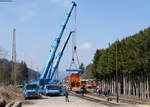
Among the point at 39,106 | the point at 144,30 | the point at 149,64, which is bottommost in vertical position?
the point at 39,106

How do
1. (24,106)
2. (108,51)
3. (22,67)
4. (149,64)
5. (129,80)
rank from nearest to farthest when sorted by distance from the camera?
(24,106) < (149,64) < (129,80) < (108,51) < (22,67)


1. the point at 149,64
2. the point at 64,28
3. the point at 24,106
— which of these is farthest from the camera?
the point at 64,28

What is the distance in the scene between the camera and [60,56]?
77062 millimetres

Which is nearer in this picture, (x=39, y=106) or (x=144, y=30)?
(x=39, y=106)

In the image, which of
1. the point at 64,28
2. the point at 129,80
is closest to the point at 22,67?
the point at 64,28

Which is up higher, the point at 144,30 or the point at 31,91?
the point at 144,30

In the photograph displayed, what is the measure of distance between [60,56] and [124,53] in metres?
18.9

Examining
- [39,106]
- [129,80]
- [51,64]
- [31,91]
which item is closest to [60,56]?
[51,64]

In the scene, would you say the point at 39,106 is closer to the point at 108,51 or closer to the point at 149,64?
the point at 149,64

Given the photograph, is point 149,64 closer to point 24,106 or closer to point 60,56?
point 24,106

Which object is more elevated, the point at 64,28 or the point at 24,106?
the point at 64,28

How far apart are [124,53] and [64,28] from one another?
2086cm

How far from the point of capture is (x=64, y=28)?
7912 centimetres

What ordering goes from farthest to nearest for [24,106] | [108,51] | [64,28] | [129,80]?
[64,28] → [108,51] → [129,80] → [24,106]
